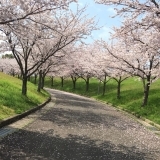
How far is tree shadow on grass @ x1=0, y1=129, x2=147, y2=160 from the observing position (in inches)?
346

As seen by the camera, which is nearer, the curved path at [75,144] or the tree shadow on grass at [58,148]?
the tree shadow on grass at [58,148]

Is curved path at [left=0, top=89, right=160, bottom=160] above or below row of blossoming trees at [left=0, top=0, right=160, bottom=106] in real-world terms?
below

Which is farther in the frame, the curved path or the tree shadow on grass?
the curved path

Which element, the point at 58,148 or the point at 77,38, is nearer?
the point at 58,148

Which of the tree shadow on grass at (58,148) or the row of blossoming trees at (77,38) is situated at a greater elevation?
the row of blossoming trees at (77,38)

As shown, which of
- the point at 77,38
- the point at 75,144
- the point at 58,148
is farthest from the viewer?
the point at 77,38

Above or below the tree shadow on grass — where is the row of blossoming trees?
above

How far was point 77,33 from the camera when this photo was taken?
25.9m

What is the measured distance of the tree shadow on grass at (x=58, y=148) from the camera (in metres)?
8.78

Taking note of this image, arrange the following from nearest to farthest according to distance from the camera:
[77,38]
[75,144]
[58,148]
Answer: [58,148] → [75,144] → [77,38]

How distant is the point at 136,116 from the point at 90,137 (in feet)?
40.8

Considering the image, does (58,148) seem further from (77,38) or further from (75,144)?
(77,38)

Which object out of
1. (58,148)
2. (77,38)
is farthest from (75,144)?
(77,38)

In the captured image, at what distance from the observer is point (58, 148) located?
9.95m
